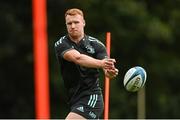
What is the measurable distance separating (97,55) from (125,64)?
15.4 metres

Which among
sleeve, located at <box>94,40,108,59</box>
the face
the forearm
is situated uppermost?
the face

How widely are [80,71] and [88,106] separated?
424 millimetres

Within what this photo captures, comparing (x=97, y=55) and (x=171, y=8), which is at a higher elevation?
(x=171, y=8)

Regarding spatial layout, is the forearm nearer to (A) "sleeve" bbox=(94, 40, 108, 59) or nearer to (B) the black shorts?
(A) "sleeve" bbox=(94, 40, 108, 59)

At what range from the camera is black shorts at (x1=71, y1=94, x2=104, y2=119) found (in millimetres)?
9289

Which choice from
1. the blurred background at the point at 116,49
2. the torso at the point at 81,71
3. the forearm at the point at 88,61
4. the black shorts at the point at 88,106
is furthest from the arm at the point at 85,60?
the blurred background at the point at 116,49

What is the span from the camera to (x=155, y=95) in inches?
992

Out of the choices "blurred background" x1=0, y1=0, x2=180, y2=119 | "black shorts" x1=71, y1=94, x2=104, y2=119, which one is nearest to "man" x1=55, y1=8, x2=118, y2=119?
"black shorts" x1=71, y1=94, x2=104, y2=119

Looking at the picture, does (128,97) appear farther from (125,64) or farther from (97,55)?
(97,55)

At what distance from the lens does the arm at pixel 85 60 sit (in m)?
8.44

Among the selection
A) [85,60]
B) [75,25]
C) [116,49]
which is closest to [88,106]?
[85,60]

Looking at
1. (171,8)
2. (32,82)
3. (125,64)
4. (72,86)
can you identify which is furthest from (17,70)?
(72,86)

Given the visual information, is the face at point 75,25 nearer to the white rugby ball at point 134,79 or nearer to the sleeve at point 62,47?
the sleeve at point 62,47

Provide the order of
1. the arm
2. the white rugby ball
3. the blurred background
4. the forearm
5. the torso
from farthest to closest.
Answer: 1. the blurred background
2. the white rugby ball
3. the torso
4. the forearm
5. the arm
